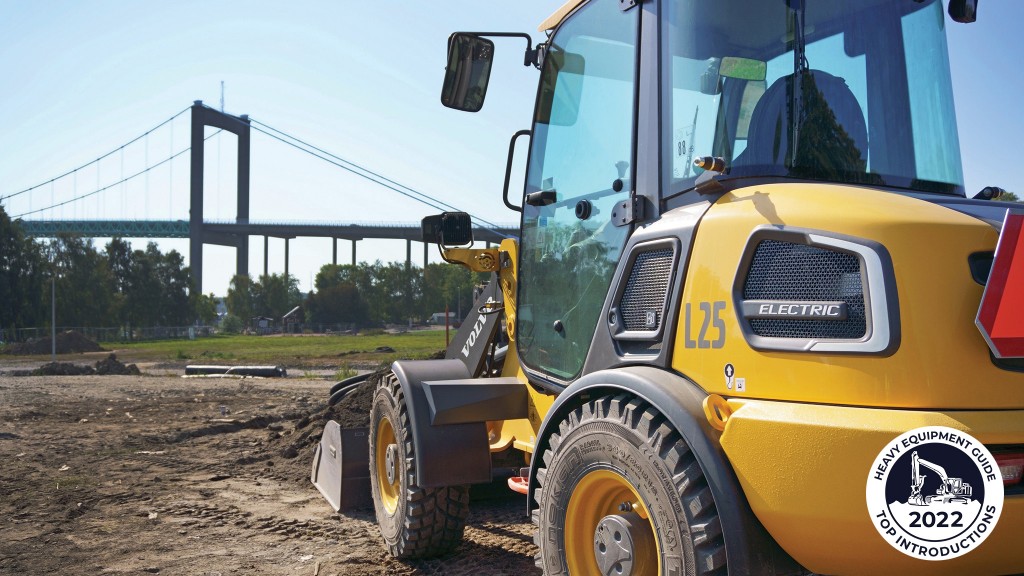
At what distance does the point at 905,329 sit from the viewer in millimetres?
2338

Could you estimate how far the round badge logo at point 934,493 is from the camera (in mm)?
2252

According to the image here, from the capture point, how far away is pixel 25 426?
11.4m

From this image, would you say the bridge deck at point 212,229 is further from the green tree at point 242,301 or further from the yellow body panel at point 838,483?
the yellow body panel at point 838,483

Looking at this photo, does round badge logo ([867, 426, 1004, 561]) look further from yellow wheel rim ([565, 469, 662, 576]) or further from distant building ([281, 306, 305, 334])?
distant building ([281, 306, 305, 334])

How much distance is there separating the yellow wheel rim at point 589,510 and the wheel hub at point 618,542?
7 centimetres

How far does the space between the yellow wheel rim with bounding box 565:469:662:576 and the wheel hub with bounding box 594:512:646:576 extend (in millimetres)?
70

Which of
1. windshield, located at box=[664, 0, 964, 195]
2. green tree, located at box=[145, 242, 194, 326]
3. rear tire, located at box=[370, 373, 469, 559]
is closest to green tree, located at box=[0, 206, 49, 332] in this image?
green tree, located at box=[145, 242, 194, 326]

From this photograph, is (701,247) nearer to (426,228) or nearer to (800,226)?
(800,226)

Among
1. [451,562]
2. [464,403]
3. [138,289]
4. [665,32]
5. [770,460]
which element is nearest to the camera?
[770,460]

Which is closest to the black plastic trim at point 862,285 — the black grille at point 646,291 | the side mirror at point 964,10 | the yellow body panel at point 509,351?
the black grille at point 646,291

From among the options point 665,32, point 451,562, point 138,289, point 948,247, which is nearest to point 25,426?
point 451,562

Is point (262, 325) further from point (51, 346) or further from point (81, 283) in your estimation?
point (51, 346)

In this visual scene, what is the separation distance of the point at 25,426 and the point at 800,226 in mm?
11840

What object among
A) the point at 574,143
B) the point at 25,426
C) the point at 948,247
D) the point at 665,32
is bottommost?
the point at 25,426
